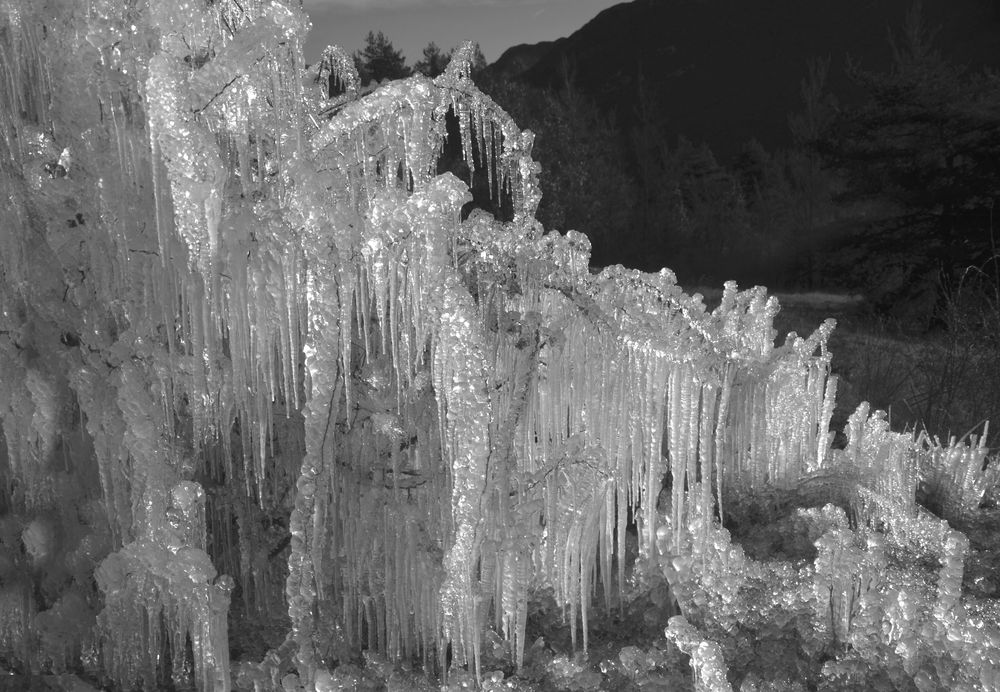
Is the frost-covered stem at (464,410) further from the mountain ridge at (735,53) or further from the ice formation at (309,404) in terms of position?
the mountain ridge at (735,53)

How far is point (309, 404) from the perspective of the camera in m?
1.59

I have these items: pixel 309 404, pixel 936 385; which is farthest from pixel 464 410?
pixel 936 385

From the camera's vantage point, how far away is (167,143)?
1562 millimetres

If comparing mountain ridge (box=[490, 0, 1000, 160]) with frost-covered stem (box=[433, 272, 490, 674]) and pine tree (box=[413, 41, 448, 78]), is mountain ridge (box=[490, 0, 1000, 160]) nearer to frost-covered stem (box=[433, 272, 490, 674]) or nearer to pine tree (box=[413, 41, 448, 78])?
pine tree (box=[413, 41, 448, 78])

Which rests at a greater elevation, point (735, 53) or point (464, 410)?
point (735, 53)

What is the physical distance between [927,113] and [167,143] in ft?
37.6

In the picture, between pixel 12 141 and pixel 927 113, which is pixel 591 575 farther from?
pixel 927 113

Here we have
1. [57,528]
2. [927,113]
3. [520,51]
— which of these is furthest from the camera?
[520,51]

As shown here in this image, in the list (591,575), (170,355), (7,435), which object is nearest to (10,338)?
(7,435)

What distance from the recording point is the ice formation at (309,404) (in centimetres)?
163

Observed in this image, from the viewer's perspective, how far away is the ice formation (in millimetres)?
1634

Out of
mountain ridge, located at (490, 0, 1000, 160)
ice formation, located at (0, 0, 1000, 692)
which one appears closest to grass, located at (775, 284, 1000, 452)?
ice formation, located at (0, 0, 1000, 692)

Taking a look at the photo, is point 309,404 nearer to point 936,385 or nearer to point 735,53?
point 936,385

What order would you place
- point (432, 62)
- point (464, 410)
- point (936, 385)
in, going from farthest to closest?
point (432, 62) → point (936, 385) → point (464, 410)
